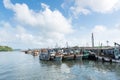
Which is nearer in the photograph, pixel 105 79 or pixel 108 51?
pixel 105 79

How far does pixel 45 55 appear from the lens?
240 feet

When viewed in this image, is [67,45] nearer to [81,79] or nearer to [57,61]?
[57,61]

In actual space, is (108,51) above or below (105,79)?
above

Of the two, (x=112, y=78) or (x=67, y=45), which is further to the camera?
Answer: (x=67, y=45)

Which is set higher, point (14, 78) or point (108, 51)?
point (108, 51)

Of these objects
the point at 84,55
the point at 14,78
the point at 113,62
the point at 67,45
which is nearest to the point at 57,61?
the point at 84,55

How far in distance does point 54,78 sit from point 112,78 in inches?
378

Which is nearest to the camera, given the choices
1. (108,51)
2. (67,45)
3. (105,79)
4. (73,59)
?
(105,79)

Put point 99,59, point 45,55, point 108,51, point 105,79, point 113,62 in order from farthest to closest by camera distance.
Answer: point 108,51, point 45,55, point 99,59, point 113,62, point 105,79

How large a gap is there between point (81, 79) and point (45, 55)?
4121 cm

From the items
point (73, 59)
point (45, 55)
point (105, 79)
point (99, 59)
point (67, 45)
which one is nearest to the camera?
point (105, 79)

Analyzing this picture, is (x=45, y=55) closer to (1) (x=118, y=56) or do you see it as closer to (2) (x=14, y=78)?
(1) (x=118, y=56)

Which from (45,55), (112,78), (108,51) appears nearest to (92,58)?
(108,51)

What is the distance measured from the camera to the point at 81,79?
108 feet
